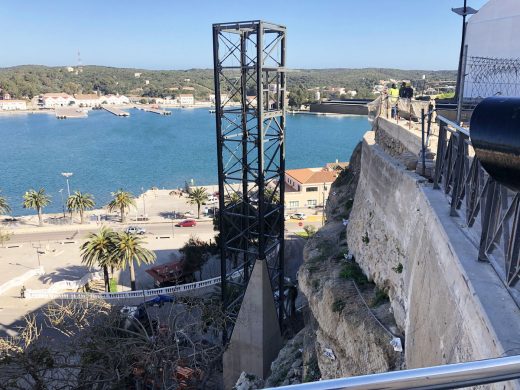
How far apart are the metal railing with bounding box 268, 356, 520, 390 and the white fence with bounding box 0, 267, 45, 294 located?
2579 cm

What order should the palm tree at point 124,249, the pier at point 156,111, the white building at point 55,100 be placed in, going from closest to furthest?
the palm tree at point 124,249
the pier at point 156,111
the white building at point 55,100

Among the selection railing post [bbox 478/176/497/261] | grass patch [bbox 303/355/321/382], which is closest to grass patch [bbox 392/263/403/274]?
grass patch [bbox 303/355/321/382]

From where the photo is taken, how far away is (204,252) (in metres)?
25.4

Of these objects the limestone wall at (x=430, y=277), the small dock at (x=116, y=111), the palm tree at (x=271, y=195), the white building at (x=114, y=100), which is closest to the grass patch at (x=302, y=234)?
the palm tree at (x=271, y=195)

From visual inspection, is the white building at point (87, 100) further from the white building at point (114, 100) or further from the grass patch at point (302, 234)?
the grass patch at point (302, 234)

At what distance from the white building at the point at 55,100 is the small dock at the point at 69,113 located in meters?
4.38

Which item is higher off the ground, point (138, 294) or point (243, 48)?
point (243, 48)

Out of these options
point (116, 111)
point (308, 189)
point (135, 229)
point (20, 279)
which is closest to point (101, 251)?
point (20, 279)

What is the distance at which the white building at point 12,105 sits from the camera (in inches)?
5276

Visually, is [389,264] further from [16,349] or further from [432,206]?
[16,349]

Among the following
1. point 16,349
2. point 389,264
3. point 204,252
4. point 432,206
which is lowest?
point 204,252

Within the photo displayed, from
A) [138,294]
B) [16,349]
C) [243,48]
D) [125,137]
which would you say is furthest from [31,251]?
[125,137]

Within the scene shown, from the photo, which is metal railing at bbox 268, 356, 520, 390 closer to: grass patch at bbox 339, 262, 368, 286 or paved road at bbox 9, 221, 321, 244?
grass patch at bbox 339, 262, 368, 286

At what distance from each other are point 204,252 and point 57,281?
8423 mm
